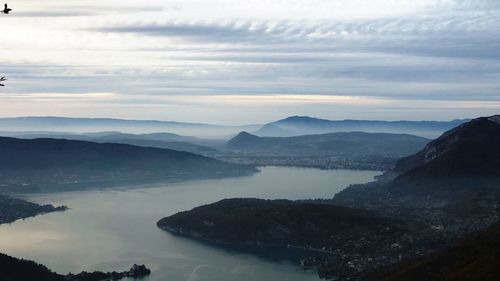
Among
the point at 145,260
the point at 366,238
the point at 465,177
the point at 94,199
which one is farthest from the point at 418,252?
the point at 94,199

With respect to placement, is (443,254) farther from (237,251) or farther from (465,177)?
(465,177)

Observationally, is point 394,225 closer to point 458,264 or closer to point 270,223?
point 270,223

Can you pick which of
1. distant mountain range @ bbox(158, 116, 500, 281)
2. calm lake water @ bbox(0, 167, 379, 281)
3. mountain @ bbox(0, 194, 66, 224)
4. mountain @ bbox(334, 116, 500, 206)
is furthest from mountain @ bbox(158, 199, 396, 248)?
mountain @ bbox(334, 116, 500, 206)

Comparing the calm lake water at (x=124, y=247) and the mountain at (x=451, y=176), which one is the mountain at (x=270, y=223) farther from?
the mountain at (x=451, y=176)

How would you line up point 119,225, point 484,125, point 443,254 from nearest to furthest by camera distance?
point 443,254
point 119,225
point 484,125

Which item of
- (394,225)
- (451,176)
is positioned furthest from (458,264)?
(451,176)

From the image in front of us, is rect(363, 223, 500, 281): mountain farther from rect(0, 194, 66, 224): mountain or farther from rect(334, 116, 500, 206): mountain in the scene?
rect(0, 194, 66, 224): mountain

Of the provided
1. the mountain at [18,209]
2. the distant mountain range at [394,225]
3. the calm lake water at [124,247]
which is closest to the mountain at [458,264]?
the distant mountain range at [394,225]
